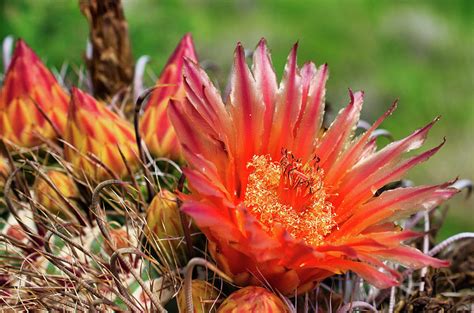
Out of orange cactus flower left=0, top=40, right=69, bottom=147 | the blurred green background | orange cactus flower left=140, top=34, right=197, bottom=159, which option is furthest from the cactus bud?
the blurred green background

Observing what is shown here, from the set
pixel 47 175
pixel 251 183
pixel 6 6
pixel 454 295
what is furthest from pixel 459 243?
pixel 6 6

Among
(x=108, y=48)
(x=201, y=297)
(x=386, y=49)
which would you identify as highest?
(x=108, y=48)

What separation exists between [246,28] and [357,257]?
257 centimetres

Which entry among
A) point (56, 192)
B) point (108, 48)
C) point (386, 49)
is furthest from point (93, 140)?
point (386, 49)

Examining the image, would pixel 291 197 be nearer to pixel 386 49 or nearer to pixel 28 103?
pixel 28 103

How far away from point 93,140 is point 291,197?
224 mm

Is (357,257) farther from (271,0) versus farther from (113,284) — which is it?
(271,0)

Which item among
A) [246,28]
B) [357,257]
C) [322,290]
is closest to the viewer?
[357,257]

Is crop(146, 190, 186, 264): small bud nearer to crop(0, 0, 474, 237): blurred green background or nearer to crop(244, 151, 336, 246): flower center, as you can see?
crop(244, 151, 336, 246): flower center

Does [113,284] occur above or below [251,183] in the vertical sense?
below

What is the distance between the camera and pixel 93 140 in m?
0.82

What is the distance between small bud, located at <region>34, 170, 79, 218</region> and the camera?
799mm

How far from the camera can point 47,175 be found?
0.81m

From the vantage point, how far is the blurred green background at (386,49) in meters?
2.81
